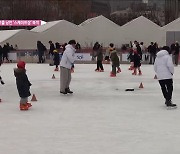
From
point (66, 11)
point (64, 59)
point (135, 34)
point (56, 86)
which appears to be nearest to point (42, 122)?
point (64, 59)

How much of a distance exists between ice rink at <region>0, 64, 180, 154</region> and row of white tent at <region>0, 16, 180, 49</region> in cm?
2025

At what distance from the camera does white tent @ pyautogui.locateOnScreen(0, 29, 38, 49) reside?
30.5 m

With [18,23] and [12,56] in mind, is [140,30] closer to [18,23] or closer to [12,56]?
[12,56]

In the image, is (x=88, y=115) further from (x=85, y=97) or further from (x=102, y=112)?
(x=85, y=97)

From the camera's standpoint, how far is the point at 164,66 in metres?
8.41

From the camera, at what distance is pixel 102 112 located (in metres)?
7.94

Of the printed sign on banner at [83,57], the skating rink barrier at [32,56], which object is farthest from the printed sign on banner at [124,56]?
the printed sign on banner at [83,57]

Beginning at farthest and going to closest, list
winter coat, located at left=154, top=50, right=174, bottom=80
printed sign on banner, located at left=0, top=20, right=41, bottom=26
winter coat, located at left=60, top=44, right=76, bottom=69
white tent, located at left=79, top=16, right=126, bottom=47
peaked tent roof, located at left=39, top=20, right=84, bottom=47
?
1. printed sign on banner, located at left=0, top=20, right=41, bottom=26
2. white tent, located at left=79, top=16, right=126, bottom=47
3. peaked tent roof, located at left=39, top=20, right=84, bottom=47
4. winter coat, located at left=60, top=44, right=76, bottom=69
5. winter coat, located at left=154, top=50, right=174, bottom=80

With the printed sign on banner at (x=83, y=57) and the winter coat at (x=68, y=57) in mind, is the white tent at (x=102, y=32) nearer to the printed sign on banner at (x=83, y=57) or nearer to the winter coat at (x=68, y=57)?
the printed sign on banner at (x=83, y=57)

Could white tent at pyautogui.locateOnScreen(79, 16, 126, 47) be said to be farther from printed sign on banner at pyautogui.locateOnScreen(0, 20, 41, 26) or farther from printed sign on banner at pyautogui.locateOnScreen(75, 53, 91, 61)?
printed sign on banner at pyautogui.locateOnScreen(0, 20, 41, 26)

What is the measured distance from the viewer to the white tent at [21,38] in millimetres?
30500

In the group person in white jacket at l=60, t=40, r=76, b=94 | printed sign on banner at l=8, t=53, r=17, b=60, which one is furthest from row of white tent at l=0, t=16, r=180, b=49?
person in white jacket at l=60, t=40, r=76, b=94

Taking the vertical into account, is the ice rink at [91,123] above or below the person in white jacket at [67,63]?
below

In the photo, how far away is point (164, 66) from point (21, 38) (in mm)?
23567
